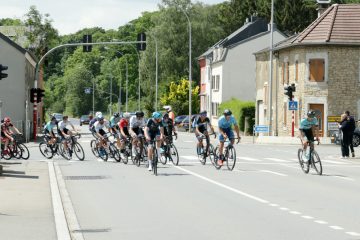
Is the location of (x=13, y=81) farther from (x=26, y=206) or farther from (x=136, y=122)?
(x=26, y=206)

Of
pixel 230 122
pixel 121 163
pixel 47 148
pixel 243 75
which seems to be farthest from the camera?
pixel 243 75

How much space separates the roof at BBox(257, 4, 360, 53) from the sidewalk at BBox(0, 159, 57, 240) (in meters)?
36.7

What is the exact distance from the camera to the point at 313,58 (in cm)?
6000

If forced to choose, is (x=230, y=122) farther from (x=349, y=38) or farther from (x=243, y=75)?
(x=243, y=75)

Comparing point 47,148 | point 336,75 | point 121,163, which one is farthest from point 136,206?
point 336,75

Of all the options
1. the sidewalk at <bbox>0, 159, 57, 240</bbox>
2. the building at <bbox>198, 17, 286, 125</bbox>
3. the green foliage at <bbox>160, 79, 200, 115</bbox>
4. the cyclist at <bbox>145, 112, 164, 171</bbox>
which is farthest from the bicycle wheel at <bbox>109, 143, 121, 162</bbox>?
the green foliage at <bbox>160, 79, 200, 115</bbox>

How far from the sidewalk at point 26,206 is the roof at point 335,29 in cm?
3666

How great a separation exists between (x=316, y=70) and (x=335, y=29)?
321cm

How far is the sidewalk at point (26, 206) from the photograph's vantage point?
11.9 m

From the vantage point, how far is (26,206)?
15.5 metres

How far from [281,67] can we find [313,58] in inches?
229

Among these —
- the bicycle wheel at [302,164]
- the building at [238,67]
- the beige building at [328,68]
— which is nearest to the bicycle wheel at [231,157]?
the bicycle wheel at [302,164]

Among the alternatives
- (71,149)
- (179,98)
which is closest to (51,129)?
(71,149)

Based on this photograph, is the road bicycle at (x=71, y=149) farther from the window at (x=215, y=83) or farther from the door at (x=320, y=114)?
the window at (x=215, y=83)
